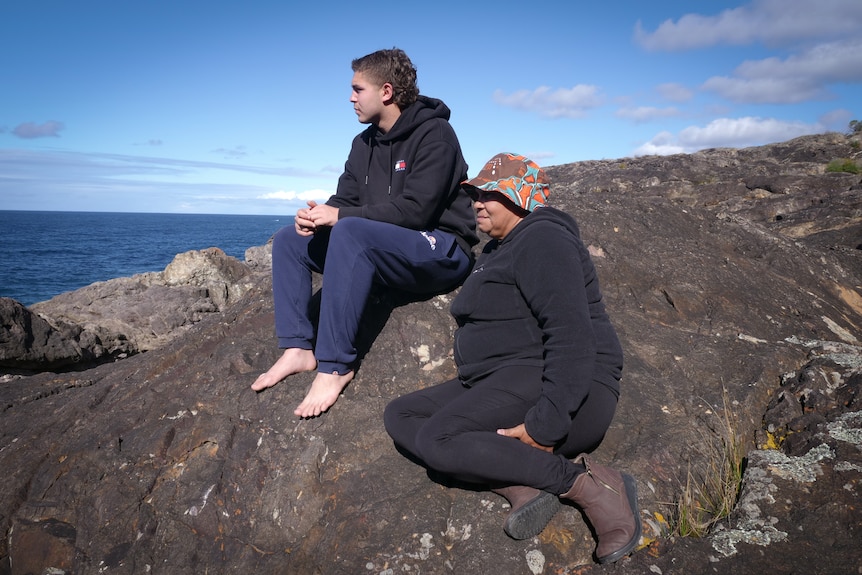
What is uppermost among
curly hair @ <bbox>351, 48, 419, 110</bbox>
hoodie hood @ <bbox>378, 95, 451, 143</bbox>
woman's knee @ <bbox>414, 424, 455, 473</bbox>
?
curly hair @ <bbox>351, 48, 419, 110</bbox>

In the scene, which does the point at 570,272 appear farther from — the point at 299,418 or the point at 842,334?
the point at 842,334

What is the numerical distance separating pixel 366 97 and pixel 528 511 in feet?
9.68

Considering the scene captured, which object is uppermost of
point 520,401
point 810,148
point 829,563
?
point 810,148

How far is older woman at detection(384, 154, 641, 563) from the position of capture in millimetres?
2965

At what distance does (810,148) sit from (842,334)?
22279 mm

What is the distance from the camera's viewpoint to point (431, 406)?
3547 millimetres

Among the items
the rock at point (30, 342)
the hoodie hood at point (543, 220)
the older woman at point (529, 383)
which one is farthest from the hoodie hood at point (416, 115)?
the rock at point (30, 342)

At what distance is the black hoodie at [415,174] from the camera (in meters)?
4.16

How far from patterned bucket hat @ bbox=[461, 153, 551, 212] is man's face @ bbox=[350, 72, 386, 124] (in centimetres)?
130

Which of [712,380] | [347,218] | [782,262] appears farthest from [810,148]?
[347,218]

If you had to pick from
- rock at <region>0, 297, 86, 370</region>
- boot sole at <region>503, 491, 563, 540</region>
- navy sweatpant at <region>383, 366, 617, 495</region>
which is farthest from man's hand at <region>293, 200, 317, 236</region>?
rock at <region>0, 297, 86, 370</region>

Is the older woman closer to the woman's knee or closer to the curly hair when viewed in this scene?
the woman's knee

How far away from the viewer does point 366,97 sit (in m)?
4.30

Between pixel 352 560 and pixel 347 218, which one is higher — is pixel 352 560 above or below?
below
